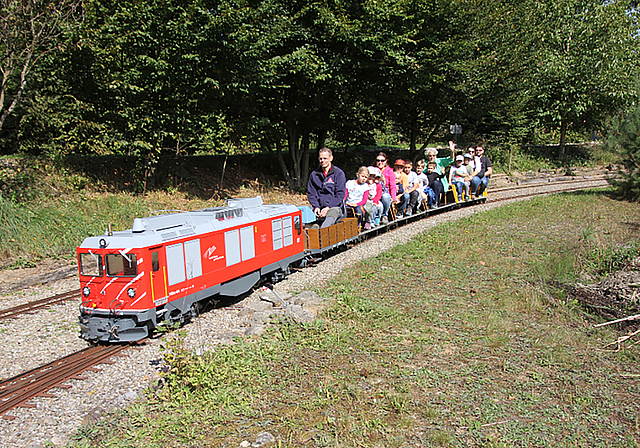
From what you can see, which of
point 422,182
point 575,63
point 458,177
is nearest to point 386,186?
point 422,182

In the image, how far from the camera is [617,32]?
103ft

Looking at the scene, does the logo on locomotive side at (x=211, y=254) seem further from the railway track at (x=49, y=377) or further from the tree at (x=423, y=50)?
the tree at (x=423, y=50)

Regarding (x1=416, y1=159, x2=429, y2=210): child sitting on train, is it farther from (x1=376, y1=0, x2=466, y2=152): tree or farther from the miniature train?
the miniature train

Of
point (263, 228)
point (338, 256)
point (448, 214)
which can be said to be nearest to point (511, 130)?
point (448, 214)

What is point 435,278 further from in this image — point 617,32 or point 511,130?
point 617,32

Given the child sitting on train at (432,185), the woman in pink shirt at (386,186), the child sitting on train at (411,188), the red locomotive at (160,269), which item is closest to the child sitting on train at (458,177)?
the child sitting on train at (432,185)

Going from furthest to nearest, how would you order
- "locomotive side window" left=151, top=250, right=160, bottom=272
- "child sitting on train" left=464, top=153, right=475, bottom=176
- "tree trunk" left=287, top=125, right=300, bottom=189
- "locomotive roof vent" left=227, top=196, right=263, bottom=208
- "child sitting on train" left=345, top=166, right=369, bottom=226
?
1. "tree trunk" left=287, top=125, right=300, bottom=189
2. "child sitting on train" left=464, top=153, right=475, bottom=176
3. "child sitting on train" left=345, top=166, right=369, bottom=226
4. "locomotive roof vent" left=227, top=196, right=263, bottom=208
5. "locomotive side window" left=151, top=250, right=160, bottom=272

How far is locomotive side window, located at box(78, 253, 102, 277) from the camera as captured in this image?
6941 mm

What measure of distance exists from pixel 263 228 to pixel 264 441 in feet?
18.0

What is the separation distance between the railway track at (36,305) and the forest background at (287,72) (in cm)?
801

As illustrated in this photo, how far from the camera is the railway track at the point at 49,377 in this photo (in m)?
5.58

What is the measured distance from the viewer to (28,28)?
48.6 ft

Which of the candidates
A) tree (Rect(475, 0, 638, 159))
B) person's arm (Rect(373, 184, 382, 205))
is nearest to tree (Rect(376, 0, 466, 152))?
tree (Rect(475, 0, 638, 159))

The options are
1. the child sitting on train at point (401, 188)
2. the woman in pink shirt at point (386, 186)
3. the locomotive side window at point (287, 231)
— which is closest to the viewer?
the locomotive side window at point (287, 231)
